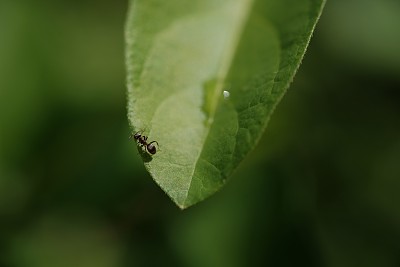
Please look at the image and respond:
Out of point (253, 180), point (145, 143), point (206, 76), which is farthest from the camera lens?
point (253, 180)

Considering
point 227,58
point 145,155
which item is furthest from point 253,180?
point 145,155

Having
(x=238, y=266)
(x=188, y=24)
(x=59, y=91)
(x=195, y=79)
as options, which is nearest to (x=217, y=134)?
(x=195, y=79)

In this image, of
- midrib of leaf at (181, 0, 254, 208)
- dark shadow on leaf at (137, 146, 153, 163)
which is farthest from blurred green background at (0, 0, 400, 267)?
dark shadow on leaf at (137, 146, 153, 163)

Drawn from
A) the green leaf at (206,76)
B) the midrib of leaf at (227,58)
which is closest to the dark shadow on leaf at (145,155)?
the green leaf at (206,76)

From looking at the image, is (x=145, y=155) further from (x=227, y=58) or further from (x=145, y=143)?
(x=227, y=58)

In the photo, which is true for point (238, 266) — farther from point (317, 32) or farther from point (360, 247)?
point (317, 32)
